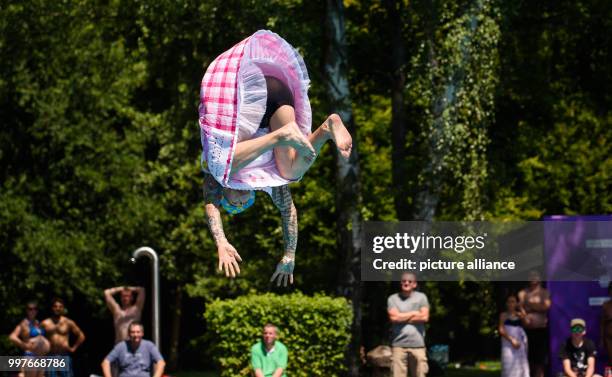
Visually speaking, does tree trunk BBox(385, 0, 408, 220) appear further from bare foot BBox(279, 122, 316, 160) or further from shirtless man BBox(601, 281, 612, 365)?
bare foot BBox(279, 122, 316, 160)

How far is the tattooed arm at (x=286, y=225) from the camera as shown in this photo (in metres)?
7.48

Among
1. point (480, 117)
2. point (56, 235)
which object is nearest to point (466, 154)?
point (480, 117)

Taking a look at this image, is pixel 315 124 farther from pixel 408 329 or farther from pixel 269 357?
pixel 269 357

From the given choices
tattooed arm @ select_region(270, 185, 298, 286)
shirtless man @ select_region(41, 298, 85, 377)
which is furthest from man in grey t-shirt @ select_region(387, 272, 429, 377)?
tattooed arm @ select_region(270, 185, 298, 286)

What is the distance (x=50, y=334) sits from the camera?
15438 mm

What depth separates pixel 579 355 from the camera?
1303 cm

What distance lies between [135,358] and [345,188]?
4479 mm

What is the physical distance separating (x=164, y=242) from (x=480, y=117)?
10.6 metres

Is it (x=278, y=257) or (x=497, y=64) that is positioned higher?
(x=497, y=64)

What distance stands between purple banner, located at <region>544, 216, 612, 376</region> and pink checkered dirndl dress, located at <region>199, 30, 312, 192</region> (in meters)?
6.72

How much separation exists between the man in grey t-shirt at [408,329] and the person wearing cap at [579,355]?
1418 mm

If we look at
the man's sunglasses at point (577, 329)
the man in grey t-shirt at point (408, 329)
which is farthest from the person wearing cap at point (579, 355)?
the man in grey t-shirt at point (408, 329)

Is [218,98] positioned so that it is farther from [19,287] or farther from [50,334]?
[19,287]

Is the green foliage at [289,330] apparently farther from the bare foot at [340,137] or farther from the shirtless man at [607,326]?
the bare foot at [340,137]
